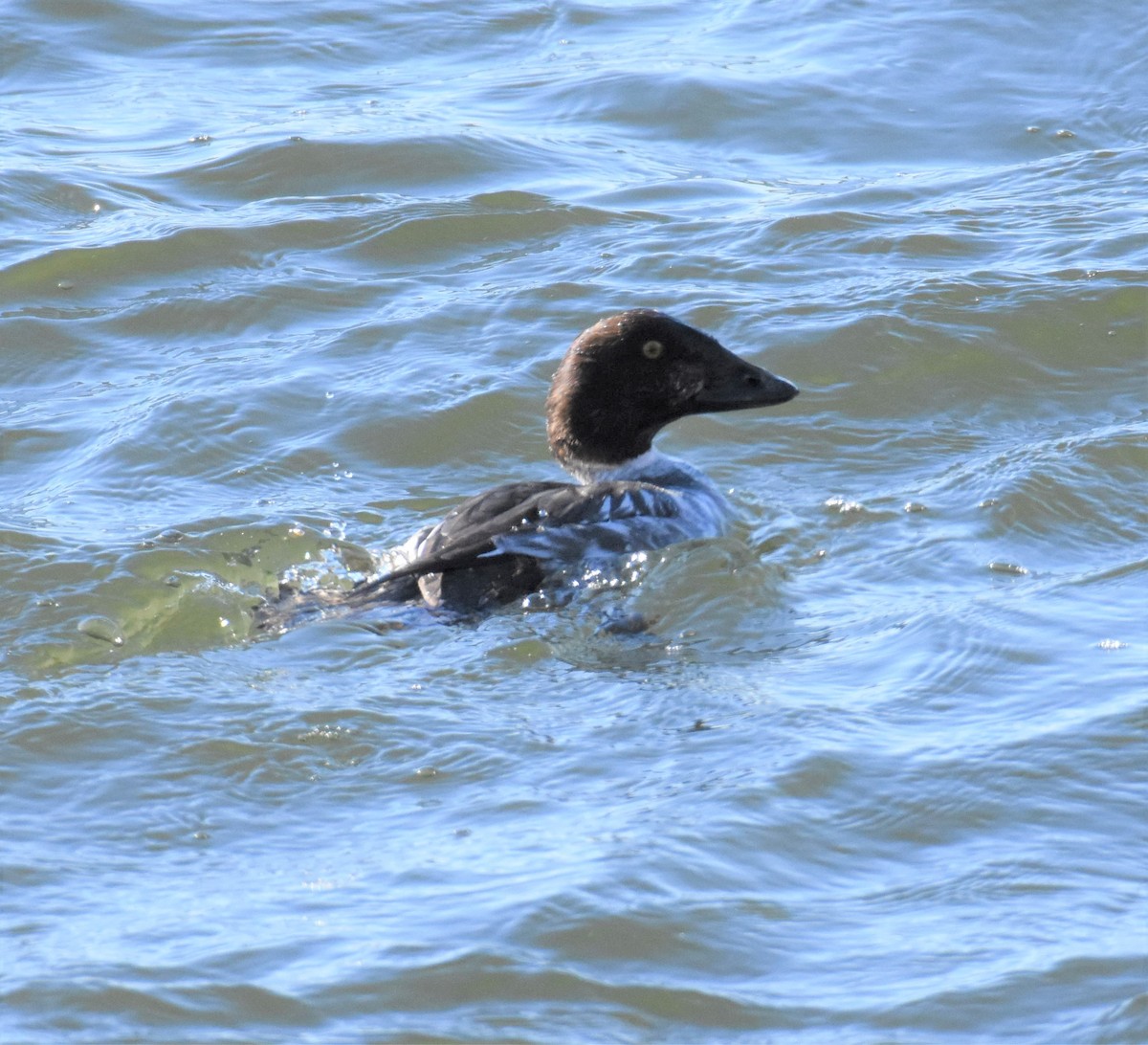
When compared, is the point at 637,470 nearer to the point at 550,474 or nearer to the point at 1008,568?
the point at 550,474

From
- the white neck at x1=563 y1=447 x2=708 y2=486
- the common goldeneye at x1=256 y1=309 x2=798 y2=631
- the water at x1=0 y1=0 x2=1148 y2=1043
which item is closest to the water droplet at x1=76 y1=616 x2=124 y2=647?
the water at x1=0 y1=0 x2=1148 y2=1043

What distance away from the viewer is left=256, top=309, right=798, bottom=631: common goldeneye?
22.2 ft

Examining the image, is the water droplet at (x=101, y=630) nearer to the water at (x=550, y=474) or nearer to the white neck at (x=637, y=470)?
the water at (x=550, y=474)

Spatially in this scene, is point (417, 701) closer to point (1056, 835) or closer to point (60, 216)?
point (1056, 835)

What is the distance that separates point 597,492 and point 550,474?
1.31 meters

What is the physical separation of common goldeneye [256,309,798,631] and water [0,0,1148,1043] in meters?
0.20

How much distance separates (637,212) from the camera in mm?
10898

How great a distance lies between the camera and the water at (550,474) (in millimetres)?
4578

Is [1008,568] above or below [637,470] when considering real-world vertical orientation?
below

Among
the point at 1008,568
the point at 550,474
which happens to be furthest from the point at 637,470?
the point at 1008,568

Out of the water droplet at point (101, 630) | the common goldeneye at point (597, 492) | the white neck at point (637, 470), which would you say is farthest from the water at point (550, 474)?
the white neck at point (637, 470)

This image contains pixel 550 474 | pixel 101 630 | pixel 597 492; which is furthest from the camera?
pixel 550 474

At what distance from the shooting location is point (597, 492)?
727 centimetres

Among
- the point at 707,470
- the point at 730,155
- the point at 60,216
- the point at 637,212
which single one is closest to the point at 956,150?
the point at 730,155
